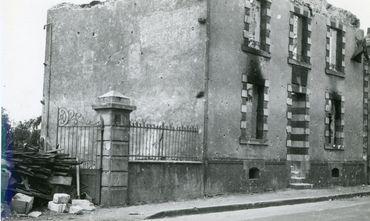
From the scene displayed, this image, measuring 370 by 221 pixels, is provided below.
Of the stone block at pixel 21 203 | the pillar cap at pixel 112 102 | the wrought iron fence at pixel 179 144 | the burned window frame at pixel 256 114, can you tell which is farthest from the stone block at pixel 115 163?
the burned window frame at pixel 256 114

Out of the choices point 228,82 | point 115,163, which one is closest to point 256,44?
point 228,82

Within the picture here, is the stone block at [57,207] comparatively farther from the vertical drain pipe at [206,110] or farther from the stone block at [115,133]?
the vertical drain pipe at [206,110]

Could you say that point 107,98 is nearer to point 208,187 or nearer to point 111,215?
point 111,215

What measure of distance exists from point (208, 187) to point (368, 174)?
10695mm

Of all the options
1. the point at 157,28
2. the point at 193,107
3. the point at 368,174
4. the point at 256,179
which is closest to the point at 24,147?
the point at 193,107

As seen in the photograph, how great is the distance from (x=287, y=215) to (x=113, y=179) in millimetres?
4171

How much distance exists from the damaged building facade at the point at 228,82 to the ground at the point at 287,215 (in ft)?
6.10

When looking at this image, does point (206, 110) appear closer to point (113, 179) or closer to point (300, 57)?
point (113, 179)

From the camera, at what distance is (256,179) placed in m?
17.6

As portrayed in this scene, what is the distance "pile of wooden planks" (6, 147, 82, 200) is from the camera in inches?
461

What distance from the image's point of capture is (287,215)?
12492mm

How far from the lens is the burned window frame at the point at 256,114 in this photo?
1711cm

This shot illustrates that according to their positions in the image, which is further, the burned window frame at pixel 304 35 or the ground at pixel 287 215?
the burned window frame at pixel 304 35

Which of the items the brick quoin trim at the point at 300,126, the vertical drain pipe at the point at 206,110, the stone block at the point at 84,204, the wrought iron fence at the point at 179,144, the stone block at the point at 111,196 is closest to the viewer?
the stone block at the point at 84,204
